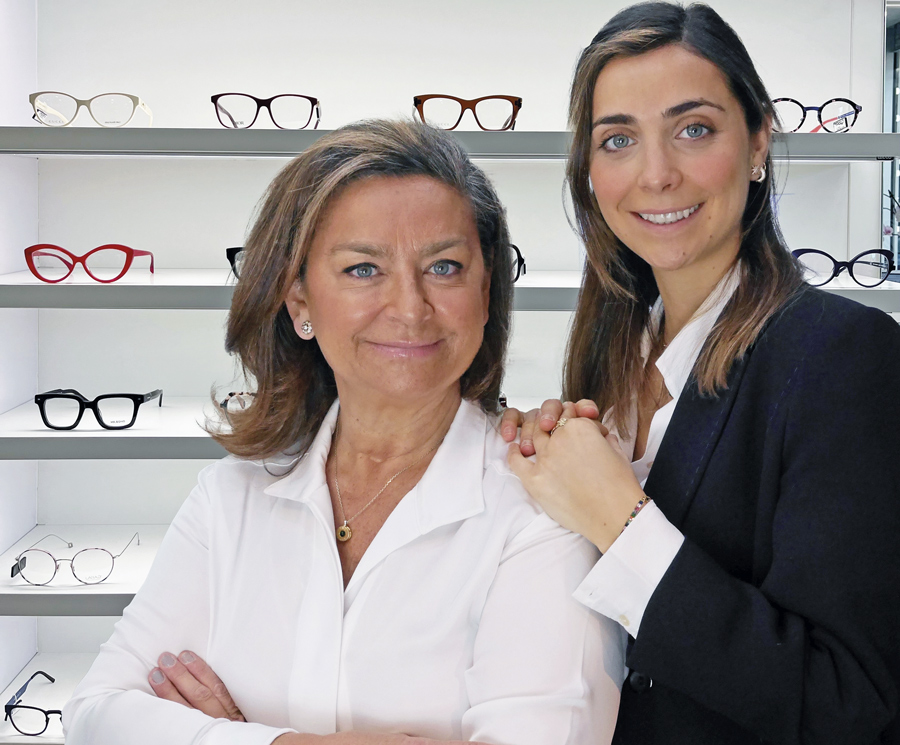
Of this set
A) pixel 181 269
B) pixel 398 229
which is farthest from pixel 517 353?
pixel 398 229

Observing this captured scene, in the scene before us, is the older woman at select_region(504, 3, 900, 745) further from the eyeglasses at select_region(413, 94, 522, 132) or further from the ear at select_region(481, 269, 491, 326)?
the eyeglasses at select_region(413, 94, 522, 132)

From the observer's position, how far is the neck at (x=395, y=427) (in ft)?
4.68

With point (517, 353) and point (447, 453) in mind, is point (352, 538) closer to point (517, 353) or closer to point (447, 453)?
point (447, 453)

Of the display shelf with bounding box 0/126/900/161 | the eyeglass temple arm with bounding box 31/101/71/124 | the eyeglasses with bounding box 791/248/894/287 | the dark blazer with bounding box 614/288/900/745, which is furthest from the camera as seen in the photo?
the eyeglass temple arm with bounding box 31/101/71/124

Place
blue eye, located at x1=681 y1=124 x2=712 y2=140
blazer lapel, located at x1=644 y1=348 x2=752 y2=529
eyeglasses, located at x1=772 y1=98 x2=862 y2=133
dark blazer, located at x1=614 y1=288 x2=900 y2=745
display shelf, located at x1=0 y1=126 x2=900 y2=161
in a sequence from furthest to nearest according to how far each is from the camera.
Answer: eyeglasses, located at x1=772 y1=98 x2=862 y2=133
display shelf, located at x1=0 y1=126 x2=900 y2=161
blue eye, located at x1=681 y1=124 x2=712 y2=140
blazer lapel, located at x1=644 y1=348 x2=752 y2=529
dark blazer, located at x1=614 y1=288 x2=900 y2=745

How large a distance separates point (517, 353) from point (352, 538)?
162 cm

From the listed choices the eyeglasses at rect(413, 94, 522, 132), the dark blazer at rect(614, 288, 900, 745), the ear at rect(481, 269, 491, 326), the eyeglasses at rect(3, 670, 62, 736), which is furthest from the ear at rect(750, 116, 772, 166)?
the eyeglasses at rect(3, 670, 62, 736)

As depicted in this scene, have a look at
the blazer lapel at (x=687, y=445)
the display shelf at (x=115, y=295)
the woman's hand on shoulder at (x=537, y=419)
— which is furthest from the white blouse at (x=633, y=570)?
the display shelf at (x=115, y=295)

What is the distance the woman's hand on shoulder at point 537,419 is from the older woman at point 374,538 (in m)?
0.04

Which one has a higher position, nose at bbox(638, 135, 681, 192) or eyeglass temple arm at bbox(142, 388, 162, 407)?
nose at bbox(638, 135, 681, 192)

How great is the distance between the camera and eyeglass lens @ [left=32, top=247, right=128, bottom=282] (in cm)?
250

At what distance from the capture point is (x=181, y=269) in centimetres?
285

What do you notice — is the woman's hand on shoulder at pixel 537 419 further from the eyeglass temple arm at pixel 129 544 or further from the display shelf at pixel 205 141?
the eyeglass temple arm at pixel 129 544

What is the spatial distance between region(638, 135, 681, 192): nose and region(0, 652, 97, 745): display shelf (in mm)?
2071
